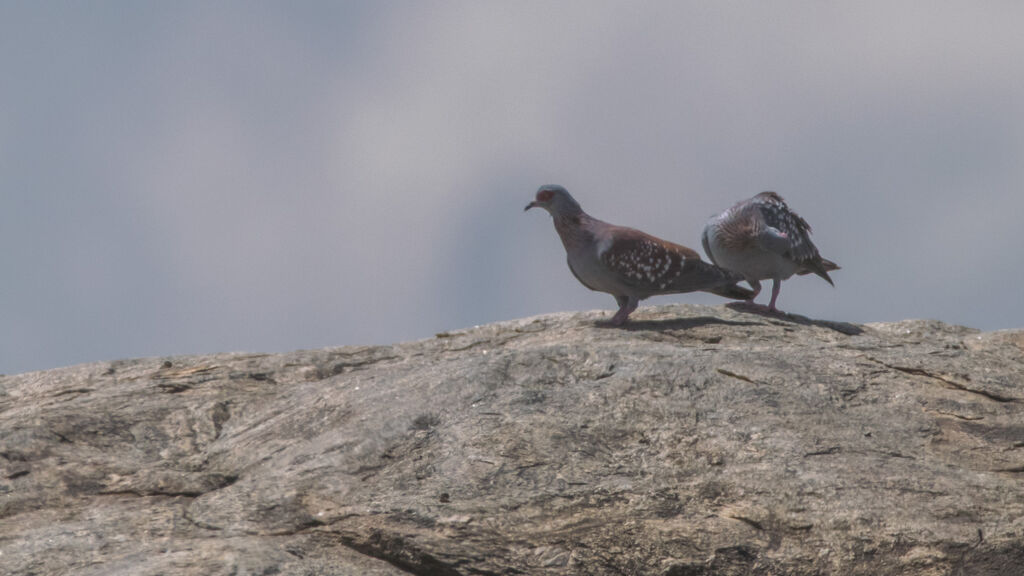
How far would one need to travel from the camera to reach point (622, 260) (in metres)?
10.5

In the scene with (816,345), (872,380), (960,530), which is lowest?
(960,530)

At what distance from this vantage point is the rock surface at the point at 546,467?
6504 mm

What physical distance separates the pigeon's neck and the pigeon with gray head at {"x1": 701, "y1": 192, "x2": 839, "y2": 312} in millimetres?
1947

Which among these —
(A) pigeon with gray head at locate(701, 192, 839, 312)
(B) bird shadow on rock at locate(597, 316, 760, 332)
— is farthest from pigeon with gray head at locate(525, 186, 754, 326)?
(A) pigeon with gray head at locate(701, 192, 839, 312)

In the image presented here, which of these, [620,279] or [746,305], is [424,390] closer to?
[620,279]

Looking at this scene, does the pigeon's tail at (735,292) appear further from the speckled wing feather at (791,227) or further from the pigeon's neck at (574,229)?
the pigeon's neck at (574,229)

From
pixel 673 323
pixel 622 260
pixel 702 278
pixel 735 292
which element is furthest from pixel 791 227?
pixel 622 260

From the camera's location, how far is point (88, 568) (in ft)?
20.2

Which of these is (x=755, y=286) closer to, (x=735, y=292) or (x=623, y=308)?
(x=735, y=292)

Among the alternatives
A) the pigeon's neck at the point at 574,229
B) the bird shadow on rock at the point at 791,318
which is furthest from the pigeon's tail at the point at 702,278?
the pigeon's neck at the point at 574,229

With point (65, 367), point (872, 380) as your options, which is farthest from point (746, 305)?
point (65, 367)

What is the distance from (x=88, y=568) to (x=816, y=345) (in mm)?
6228

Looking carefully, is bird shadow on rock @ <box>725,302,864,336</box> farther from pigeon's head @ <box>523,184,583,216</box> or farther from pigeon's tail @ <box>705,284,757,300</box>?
pigeon's head @ <box>523,184,583,216</box>

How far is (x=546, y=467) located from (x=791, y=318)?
205 inches
